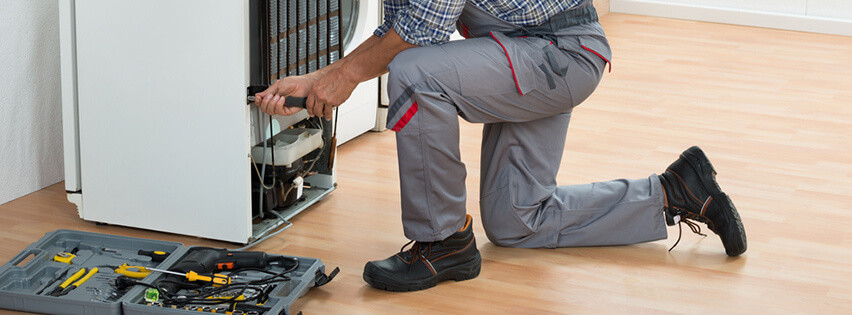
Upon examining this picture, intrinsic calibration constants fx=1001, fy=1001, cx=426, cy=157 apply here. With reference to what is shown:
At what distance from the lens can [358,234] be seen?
227 centimetres

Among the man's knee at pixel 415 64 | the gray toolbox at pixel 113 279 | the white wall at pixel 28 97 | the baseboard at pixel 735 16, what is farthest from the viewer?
the baseboard at pixel 735 16

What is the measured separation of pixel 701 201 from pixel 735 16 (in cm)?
316

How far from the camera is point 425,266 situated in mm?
1971

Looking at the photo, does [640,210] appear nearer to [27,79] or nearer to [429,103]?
[429,103]

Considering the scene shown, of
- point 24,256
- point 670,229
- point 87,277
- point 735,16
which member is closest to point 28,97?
point 24,256

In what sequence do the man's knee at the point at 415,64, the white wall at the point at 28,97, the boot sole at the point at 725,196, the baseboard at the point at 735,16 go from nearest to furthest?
1. the man's knee at the point at 415,64
2. the boot sole at the point at 725,196
3. the white wall at the point at 28,97
4. the baseboard at the point at 735,16

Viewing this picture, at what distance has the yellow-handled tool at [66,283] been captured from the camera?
1.83 metres

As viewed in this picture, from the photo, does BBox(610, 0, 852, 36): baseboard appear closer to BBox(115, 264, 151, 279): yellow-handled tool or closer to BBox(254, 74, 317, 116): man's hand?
BBox(254, 74, 317, 116): man's hand

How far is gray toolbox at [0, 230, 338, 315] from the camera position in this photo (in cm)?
177

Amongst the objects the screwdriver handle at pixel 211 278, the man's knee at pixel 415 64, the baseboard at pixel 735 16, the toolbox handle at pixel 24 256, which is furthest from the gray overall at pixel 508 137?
the baseboard at pixel 735 16

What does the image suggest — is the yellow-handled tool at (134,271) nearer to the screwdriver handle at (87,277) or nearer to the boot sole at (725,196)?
the screwdriver handle at (87,277)

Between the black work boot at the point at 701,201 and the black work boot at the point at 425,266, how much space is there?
0.47 metres

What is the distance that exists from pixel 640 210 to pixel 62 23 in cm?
130

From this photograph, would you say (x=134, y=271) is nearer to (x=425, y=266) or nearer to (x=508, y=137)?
(x=425, y=266)
